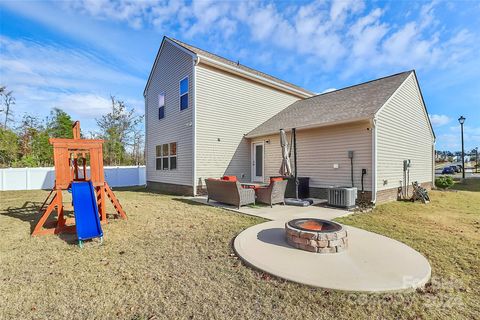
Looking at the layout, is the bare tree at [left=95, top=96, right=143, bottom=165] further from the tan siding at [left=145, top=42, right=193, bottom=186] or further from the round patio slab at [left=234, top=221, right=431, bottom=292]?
the round patio slab at [left=234, top=221, right=431, bottom=292]

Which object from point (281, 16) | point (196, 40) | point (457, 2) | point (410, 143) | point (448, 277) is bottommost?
point (448, 277)

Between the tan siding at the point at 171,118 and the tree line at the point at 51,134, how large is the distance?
7.10 metres

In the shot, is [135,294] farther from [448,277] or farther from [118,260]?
[448,277]

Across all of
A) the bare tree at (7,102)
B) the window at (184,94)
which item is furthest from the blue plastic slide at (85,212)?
the bare tree at (7,102)

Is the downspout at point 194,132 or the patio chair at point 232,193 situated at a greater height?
the downspout at point 194,132

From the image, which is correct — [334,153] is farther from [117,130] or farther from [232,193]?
[117,130]

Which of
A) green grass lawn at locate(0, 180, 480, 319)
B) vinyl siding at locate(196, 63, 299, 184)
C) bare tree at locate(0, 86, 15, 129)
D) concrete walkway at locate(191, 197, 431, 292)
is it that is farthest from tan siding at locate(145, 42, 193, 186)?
bare tree at locate(0, 86, 15, 129)

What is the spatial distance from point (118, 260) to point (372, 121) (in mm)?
8461

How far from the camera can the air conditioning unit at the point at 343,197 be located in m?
8.07

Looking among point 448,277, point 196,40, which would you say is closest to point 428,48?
point 448,277

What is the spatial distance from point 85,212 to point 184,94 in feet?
28.3

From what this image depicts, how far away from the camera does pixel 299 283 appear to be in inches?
121

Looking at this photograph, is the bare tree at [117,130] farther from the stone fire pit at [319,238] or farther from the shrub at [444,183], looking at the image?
the shrub at [444,183]

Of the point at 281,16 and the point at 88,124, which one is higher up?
the point at 281,16
